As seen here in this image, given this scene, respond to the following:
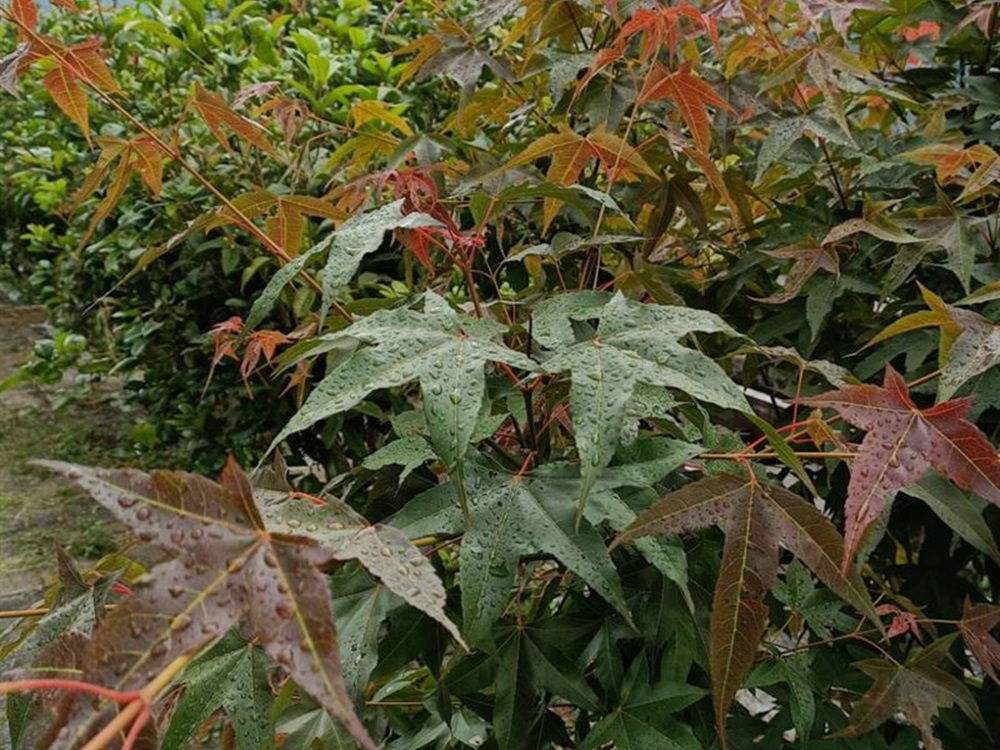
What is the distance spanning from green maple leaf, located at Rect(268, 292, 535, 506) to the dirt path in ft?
6.54

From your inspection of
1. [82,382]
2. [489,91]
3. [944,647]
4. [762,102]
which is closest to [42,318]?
[82,382]

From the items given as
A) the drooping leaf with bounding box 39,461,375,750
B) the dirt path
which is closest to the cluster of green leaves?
the drooping leaf with bounding box 39,461,375,750

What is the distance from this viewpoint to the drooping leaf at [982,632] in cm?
97

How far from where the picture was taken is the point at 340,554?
1.87 feet

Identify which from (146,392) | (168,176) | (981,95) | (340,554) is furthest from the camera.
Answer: (146,392)

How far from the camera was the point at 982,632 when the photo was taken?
99 centimetres

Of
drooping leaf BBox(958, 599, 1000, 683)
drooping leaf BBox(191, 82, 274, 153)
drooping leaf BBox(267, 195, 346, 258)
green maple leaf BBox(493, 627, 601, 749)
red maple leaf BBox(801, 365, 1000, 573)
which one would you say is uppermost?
drooping leaf BBox(191, 82, 274, 153)

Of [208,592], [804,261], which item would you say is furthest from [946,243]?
[208,592]

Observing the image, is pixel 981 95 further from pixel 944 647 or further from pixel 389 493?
pixel 389 493

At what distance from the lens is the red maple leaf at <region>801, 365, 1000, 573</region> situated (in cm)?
68

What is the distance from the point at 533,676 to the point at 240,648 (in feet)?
0.92

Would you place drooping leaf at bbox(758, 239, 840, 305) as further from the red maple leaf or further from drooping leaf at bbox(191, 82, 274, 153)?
drooping leaf at bbox(191, 82, 274, 153)

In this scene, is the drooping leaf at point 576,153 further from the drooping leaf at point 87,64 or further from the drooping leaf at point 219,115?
the drooping leaf at point 87,64

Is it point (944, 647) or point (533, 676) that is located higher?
point (533, 676)
